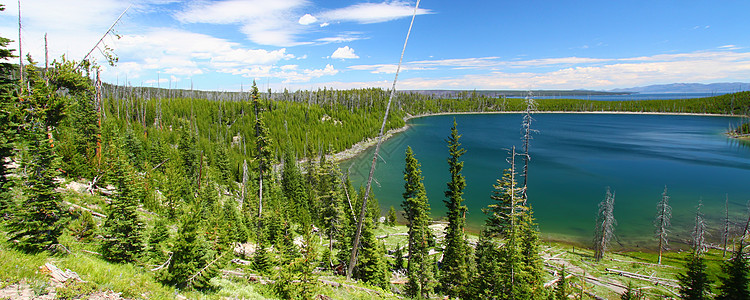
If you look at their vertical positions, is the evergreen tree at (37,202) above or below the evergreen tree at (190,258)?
above

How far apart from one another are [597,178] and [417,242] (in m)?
57.8

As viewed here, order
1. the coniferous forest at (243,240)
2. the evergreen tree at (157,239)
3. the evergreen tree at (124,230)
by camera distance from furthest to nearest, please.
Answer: the evergreen tree at (124,230) → the evergreen tree at (157,239) → the coniferous forest at (243,240)

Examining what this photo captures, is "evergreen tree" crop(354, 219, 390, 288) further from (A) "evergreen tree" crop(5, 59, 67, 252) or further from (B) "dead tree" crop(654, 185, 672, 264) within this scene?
(B) "dead tree" crop(654, 185, 672, 264)

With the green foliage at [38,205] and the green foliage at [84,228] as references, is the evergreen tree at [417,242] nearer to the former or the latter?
the green foliage at [84,228]

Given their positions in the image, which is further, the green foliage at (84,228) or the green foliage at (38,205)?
the green foliage at (84,228)

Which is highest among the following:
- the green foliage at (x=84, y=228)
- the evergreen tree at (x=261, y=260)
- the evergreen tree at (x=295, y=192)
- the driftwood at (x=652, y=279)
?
the green foliage at (x=84, y=228)

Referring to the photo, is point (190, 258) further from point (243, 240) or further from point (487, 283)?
point (243, 240)

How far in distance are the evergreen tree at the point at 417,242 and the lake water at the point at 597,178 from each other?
72.6 ft

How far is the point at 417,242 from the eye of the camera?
2431 centimetres

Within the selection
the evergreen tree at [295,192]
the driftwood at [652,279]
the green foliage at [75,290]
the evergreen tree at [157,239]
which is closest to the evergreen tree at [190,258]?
the evergreen tree at [157,239]

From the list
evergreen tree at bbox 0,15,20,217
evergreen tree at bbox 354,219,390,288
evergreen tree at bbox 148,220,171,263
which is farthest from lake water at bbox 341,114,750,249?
evergreen tree at bbox 0,15,20,217

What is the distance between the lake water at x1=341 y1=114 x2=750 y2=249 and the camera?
1794 inches

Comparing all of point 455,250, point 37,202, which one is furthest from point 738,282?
point 37,202

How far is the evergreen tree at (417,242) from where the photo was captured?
21547 millimetres
